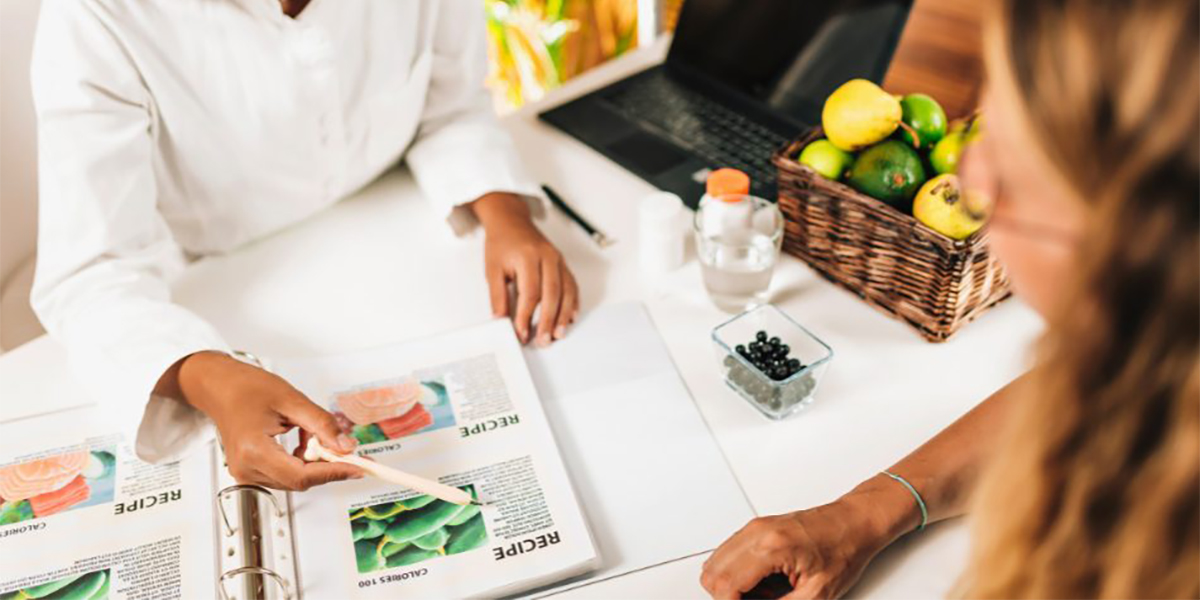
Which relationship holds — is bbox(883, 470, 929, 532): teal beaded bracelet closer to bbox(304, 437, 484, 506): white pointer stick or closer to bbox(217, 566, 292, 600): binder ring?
bbox(304, 437, 484, 506): white pointer stick

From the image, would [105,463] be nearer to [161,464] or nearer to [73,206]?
[161,464]

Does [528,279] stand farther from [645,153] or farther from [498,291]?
[645,153]

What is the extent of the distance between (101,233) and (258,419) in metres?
0.31

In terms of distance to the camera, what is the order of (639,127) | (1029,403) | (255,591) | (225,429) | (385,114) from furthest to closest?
(639,127), (385,114), (225,429), (255,591), (1029,403)

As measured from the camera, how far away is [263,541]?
85cm

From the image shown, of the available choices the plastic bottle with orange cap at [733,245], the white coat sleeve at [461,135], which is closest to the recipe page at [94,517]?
the white coat sleeve at [461,135]

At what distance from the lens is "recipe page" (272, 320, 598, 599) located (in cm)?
82

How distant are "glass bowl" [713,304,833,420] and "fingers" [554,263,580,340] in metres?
0.16

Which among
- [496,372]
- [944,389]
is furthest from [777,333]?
[496,372]

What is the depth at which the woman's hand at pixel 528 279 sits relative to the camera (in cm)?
107

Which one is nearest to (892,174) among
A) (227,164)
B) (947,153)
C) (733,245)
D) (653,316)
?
(947,153)

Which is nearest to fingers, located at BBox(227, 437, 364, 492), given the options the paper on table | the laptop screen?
the paper on table

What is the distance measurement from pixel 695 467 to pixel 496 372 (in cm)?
23

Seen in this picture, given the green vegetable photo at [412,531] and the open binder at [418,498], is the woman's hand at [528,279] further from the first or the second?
the green vegetable photo at [412,531]
